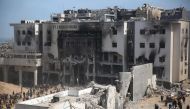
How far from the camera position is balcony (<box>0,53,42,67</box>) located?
80.2 ft

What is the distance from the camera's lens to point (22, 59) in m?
24.5

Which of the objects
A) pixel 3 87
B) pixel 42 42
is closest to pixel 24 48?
pixel 42 42

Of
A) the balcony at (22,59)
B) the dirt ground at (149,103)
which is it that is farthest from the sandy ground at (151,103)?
the balcony at (22,59)

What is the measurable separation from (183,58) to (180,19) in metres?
2.41

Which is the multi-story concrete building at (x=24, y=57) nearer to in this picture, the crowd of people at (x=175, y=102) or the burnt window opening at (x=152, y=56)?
the burnt window opening at (x=152, y=56)

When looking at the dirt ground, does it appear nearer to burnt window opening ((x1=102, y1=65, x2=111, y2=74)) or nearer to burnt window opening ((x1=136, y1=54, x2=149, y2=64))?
burnt window opening ((x1=136, y1=54, x2=149, y2=64))

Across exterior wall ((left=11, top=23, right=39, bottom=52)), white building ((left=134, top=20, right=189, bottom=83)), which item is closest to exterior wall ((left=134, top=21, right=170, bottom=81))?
white building ((left=134, top=20, right=189, bottom=83))

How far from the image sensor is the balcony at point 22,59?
963 inches

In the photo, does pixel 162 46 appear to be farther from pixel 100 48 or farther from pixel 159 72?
pixel 100 48

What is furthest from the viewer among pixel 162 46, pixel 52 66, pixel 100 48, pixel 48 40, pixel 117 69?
pixel 48 40

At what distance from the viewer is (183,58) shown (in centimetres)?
2250

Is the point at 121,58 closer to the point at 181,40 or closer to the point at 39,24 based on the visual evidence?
the point at 181,40

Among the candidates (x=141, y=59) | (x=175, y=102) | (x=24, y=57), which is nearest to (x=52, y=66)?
(x=24, y=57)

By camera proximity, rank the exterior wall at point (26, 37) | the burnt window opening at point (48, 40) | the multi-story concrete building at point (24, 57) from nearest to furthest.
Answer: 1. the multi-story concrete building at point (24, 57)
2. the burnt window opening at point (48, 40)
3. the exterior wall at point (26, 37)
